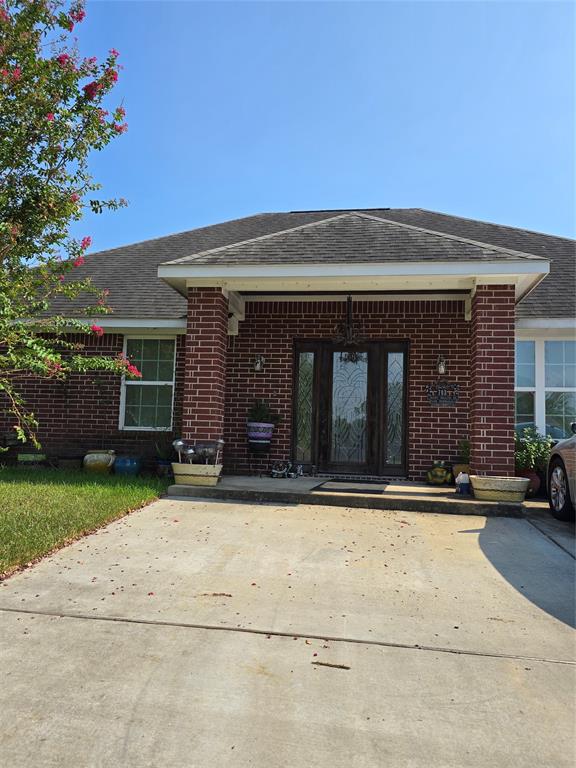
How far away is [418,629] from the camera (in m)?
3.41

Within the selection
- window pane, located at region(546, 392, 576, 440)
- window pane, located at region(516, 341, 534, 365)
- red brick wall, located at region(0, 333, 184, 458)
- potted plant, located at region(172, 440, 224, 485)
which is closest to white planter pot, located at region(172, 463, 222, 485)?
potted plant, located at region(172, 440, 224, 485)

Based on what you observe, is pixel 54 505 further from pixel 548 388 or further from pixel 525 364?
pixel 548 388

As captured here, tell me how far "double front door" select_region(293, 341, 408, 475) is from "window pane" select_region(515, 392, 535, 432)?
200cm

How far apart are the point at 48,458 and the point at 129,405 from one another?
68.5 inches

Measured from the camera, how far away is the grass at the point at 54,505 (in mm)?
4770

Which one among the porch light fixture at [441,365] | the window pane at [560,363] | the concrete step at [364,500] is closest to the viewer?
the concrete step at [364,500]

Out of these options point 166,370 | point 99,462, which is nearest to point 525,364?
point 166,370

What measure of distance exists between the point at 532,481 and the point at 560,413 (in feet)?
6.03

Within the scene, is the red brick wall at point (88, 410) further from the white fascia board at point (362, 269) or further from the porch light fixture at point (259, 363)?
the white fascia board at point (362, 269)

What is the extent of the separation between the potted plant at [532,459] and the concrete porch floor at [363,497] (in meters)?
0.54

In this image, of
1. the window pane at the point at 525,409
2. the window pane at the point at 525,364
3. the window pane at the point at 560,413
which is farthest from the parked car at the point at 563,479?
the window pane at the point at 525,364

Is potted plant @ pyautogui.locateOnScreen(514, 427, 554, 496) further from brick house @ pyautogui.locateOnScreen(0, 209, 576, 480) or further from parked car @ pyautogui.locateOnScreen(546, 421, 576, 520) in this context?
parked car @ pyautogui.locateOnScreen(546, 421, 576, 520)

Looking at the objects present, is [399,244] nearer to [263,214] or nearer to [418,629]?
[418,629]

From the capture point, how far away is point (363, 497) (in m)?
7.08
